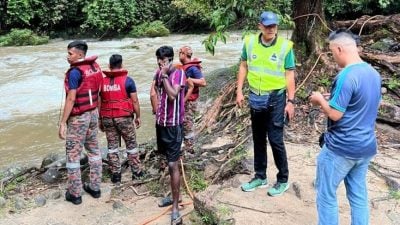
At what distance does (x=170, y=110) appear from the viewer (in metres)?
4.74

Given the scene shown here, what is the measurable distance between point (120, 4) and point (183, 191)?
21585 mm

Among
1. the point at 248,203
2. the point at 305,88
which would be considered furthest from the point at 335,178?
the point at 305,88

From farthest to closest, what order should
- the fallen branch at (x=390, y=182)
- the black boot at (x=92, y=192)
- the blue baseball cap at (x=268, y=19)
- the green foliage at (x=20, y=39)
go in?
1. the green foliage at (x=20, y=39)
2. the black boot at (x=92, y=192)
3. the fallen branch at (x=390, y=182)
4. the blue baseball cap at (x=268, y=19)

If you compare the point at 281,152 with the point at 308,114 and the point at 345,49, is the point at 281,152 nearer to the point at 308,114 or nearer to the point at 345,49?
the point at 345,49

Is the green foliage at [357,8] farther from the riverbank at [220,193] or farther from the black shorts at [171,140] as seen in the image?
the black shorts at [171,140]

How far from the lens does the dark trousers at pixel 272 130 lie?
4.72 m

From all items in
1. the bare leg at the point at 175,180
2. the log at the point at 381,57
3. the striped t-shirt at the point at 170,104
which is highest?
the striped t-shirt at the point at 170,104

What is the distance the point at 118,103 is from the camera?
6008 millimetres

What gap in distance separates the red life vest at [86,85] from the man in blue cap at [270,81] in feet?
5.43

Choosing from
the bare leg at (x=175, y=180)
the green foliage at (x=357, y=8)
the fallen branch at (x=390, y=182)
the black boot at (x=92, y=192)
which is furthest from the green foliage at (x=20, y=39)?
the fallen branch at (x=390, y=182)

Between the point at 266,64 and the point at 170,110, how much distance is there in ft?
3.27

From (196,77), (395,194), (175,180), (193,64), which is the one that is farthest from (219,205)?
(193,64)

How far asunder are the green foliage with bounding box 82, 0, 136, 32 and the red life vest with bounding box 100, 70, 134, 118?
1953 centimetres

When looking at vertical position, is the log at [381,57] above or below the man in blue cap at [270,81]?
below
